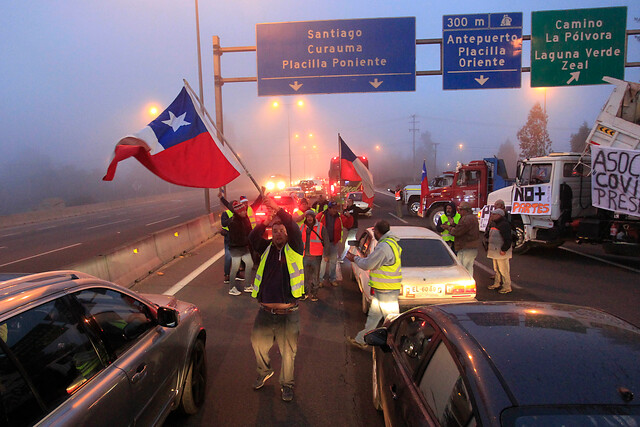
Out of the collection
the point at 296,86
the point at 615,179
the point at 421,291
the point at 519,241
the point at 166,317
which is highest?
the point at 296,86

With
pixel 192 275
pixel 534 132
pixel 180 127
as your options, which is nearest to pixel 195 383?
pixel 180 127

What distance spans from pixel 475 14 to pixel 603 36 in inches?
151

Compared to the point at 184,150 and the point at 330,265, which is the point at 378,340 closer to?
the point at 184,150

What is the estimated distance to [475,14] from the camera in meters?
13.2

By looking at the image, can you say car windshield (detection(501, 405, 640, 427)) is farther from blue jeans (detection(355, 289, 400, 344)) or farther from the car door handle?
blue jeans (detection(355, 289, 400, 344))

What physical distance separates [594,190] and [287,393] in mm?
9624

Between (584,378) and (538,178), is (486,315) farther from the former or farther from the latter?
(538,178)

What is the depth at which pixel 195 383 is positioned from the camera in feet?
13.1

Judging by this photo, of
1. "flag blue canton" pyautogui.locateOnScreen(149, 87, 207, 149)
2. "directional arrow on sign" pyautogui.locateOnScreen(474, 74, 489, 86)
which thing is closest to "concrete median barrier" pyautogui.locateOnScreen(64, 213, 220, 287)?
"flag blue canton" pyautogui.locateOnScreen(149, 87, 207, 149)

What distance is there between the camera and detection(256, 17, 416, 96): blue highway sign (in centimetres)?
1329

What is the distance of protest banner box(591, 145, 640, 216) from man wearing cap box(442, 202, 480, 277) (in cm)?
442

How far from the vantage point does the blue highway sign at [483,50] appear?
13.2 metres

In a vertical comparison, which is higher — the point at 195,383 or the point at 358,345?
the point at 195,383

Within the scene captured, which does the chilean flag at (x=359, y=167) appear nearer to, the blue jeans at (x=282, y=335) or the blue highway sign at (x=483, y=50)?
the blue highway sign at (x=483, y=50)
